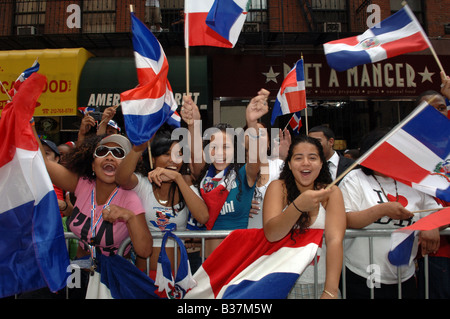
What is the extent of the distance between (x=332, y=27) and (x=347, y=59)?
8672 millimetres

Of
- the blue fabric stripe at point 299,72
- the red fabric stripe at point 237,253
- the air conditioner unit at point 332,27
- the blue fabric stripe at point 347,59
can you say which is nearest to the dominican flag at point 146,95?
the red fabric stripe at point 237,253

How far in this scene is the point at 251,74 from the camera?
11680 mm

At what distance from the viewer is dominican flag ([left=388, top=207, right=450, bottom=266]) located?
2824 mm

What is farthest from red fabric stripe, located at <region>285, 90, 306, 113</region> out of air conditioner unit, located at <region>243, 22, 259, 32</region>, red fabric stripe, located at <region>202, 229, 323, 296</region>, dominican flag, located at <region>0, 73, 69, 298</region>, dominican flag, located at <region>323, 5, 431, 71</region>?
air conditioner unit, located at <region>243, 22, 259, 32</region>

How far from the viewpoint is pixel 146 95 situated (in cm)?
338

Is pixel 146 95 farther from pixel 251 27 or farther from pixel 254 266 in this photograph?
pixel 251 27

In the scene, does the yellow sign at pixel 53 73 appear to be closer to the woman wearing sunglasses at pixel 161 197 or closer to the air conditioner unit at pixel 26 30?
the air conditioner unit at pixel 26 30

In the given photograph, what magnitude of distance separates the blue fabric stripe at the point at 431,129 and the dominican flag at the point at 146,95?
203 cm

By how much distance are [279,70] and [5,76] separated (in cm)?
814

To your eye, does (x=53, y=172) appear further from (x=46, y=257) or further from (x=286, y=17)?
(x=286, y=17)

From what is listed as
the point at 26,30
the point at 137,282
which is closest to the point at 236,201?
the point at 137,282

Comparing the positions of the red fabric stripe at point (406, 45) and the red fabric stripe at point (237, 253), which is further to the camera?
the red fabric stripe at point (406, 45)

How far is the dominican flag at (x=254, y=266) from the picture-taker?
2707mm

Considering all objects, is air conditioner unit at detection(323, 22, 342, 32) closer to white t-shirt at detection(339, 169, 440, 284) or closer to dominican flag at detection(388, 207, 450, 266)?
white t-shirt at detection(339, 169, 440, 284)
